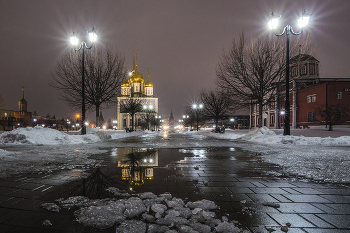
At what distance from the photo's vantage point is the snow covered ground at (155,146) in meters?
4.95

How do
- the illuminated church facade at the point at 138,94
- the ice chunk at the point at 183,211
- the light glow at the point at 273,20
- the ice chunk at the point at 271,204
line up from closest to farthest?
the ice chunk at the point at 183,211 < the ice chunk at the point at 271,204 < the light glow at the point at 273,20 < the illuminated church facade at the point at 138,94

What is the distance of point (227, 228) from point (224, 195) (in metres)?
1.15

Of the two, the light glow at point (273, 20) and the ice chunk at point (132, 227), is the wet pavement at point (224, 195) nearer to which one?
the ice chunk at point (132, 227)

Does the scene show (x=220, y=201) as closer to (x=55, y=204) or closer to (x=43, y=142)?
(x=55, y=204)

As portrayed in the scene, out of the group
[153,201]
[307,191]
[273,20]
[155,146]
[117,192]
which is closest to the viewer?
[153,201]

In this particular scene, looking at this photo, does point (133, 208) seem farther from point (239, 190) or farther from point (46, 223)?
point (239, 190)

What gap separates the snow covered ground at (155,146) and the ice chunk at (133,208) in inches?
137

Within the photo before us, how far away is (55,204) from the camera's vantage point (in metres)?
2.76

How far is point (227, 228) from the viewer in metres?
2.15

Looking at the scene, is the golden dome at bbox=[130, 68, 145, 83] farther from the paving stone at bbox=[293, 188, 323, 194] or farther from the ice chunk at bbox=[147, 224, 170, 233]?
the ice chunk at bbox=[147, 224, 170, 233]

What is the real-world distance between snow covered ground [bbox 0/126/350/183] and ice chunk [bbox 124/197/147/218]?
3475mm

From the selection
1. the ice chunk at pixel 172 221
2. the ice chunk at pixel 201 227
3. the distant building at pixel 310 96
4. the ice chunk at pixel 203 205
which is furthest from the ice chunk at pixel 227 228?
the distant building at pixel 310 96

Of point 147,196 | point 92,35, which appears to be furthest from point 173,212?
point 92,35

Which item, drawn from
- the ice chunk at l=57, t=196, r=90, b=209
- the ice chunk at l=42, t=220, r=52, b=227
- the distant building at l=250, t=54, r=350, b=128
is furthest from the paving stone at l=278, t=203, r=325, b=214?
the distant building at l=250, t=54, r=350, b=128
